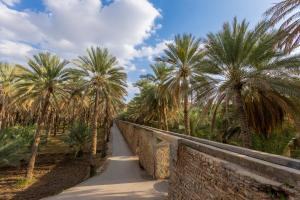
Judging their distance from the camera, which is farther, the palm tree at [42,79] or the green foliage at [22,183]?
the palm tree at [42,79]

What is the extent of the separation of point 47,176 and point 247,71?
633 inches

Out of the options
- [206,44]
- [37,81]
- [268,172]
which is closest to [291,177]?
[268,172]

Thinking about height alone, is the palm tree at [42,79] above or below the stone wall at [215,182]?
above

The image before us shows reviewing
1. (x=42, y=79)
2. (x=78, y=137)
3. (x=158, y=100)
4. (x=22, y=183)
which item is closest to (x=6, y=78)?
(x=42, y=79)

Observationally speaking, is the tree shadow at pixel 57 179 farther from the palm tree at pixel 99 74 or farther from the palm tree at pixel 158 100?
the palm tree at pixel 158 100

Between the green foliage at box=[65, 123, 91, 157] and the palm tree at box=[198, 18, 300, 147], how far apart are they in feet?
52.4

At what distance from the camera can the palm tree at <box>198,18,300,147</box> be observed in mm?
9539

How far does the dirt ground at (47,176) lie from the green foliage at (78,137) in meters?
1.38

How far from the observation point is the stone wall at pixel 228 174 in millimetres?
3637

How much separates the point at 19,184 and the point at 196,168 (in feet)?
45.3

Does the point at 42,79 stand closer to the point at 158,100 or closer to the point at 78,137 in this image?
the point at 78,137

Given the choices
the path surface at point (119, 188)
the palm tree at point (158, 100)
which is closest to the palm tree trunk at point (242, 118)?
the path surface at point (119, 188)

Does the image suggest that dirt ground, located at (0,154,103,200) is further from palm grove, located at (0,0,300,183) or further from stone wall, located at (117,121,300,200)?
stone wall, located at (117,121,300,200)

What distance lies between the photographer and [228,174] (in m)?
4.90
